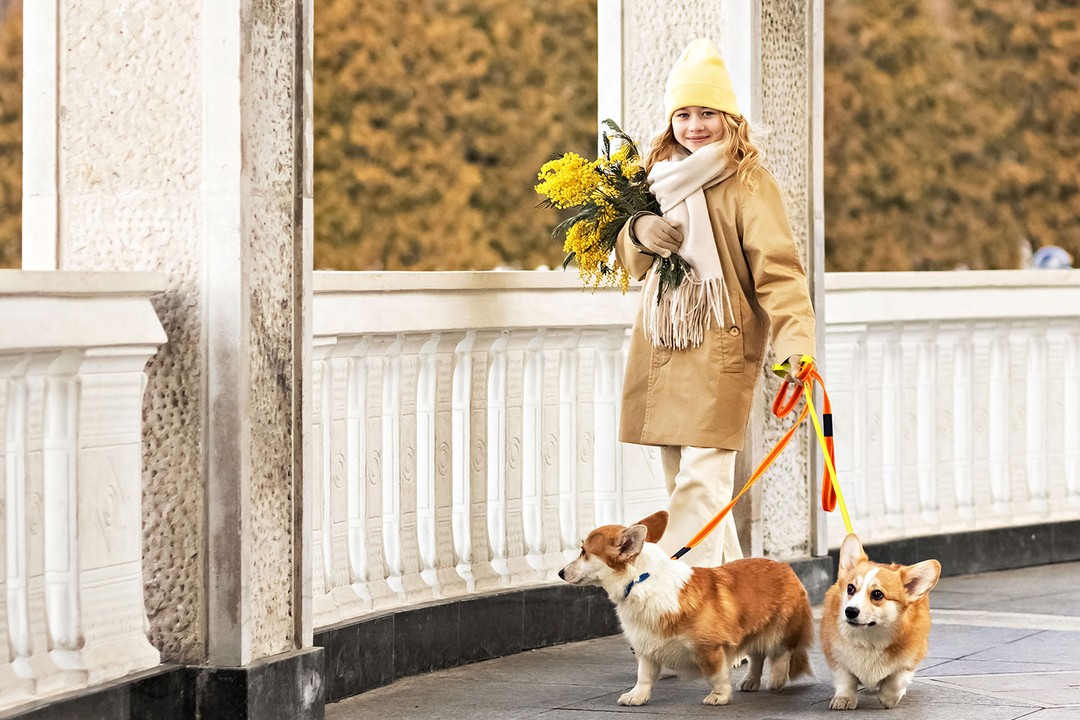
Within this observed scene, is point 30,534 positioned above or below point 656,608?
above

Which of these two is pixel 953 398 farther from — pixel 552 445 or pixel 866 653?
pixel 866 653

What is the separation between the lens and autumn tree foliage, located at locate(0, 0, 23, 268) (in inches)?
588

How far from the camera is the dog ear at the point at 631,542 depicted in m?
4.78

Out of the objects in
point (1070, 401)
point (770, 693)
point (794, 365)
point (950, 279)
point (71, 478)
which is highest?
point (950, 279)

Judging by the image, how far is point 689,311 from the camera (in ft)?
17.7

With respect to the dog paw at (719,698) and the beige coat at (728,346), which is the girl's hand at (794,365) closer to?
the beige coat at (728,346)

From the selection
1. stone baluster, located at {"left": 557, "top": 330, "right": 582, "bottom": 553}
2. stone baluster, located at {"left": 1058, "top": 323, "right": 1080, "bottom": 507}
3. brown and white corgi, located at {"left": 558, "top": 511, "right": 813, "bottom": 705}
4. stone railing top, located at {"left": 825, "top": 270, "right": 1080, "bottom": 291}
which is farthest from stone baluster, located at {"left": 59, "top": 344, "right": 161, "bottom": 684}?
stone baluster, located at {"left": 1058, "top": 323, "right": 1080, "bottom": 507}

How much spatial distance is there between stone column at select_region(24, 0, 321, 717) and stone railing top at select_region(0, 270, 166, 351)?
0.12 m

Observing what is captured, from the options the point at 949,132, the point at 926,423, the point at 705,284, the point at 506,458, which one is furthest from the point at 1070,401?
the point at 949,132

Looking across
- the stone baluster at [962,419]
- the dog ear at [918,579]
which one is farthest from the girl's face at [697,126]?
the stone baluster at [962,419]

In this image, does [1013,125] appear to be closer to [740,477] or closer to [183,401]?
[740,477]

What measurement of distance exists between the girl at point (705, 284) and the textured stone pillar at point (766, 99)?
3.66 feet

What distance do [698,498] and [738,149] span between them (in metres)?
1.03

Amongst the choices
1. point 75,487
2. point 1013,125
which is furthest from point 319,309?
point 1013,125
